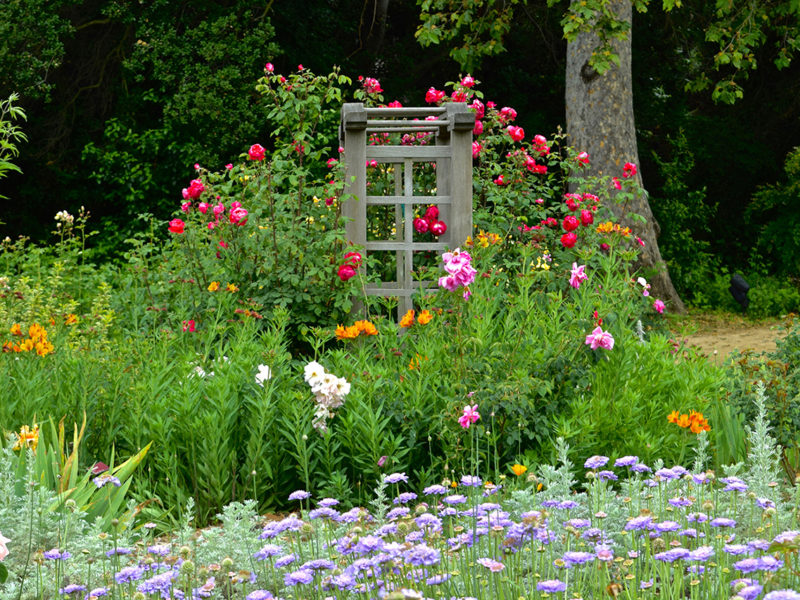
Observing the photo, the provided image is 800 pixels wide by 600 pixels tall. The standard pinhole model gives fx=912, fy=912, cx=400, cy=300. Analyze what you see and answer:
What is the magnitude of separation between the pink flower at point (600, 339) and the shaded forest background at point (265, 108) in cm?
854

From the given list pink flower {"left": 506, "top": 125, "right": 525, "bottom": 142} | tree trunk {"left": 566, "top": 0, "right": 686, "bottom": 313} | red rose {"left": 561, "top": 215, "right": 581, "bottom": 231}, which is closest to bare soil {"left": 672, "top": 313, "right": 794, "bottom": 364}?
tree trunk {"left": 566, "top": 0, "right": 686, "bottom": 313}

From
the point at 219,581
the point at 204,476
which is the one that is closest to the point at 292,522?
the point at 219,581

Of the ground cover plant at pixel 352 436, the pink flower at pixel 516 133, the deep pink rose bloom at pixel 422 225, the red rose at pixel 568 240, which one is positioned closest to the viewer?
the ground cover plant at pixel 352 436

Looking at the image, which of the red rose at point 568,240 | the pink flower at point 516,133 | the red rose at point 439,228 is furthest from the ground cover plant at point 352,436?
the pink flower at point 516,133

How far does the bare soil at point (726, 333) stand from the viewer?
9.22 meters

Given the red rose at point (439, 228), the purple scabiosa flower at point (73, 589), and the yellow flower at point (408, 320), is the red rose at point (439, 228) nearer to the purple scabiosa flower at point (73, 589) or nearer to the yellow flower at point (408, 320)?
the yellow flower at point (408, 320)

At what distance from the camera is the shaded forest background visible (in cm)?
1180

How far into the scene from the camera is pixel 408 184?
237 inches

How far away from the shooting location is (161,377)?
4.01 m

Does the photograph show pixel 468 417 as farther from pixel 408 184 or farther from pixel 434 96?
pixel 434 96

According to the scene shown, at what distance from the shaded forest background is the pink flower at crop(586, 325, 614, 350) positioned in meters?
8.54

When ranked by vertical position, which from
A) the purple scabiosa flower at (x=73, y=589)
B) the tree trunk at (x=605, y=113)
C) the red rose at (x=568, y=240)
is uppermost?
the tree trunk at (x=605, y=113)

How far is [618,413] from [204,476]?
1.78m

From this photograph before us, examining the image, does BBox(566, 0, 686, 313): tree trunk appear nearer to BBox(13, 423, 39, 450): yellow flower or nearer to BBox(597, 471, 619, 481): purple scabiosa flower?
BBox(597, 471, 619, 481): purple scabiosa flower
